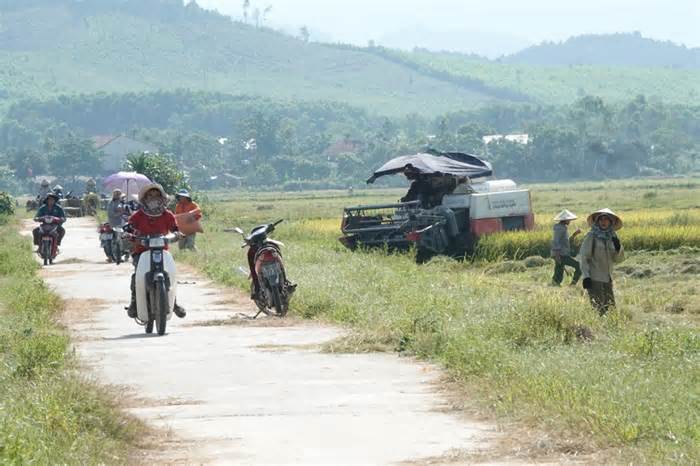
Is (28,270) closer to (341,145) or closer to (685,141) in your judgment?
(685,141)

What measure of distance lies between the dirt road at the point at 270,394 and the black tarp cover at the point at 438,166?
50.8 ft

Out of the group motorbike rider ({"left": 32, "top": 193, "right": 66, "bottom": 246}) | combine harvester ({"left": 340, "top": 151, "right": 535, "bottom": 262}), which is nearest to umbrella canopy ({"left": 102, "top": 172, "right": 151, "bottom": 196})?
combine harvester ({"left": 340, "top": 151, "right": 535, "bottom": 262})

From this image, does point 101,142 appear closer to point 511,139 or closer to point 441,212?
point 511,139

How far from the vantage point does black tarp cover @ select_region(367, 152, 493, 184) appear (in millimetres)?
32594

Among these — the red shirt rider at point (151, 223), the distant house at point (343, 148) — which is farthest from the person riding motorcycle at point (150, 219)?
the distant house at point (343, 148)

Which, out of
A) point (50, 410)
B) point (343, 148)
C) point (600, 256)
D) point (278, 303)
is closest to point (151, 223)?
point (278, 303)

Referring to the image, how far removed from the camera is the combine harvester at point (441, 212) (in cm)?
3130

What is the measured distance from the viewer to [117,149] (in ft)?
523

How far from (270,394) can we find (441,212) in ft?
68.1

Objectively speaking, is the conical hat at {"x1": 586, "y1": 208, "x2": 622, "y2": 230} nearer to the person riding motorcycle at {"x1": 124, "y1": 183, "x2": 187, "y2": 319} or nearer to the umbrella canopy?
the person riding motorcycle at {"x1": 124, "y1": 183, "x2": 187, "y2": 319}

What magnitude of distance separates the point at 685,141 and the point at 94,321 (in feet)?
508

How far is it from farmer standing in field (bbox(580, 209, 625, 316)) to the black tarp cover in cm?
1612

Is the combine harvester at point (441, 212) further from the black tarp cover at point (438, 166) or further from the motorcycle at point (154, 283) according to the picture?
the motorcycle at point (154, 283)

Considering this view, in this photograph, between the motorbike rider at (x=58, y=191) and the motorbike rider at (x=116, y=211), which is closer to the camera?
the motorbike rider at (x=116, y=211)
